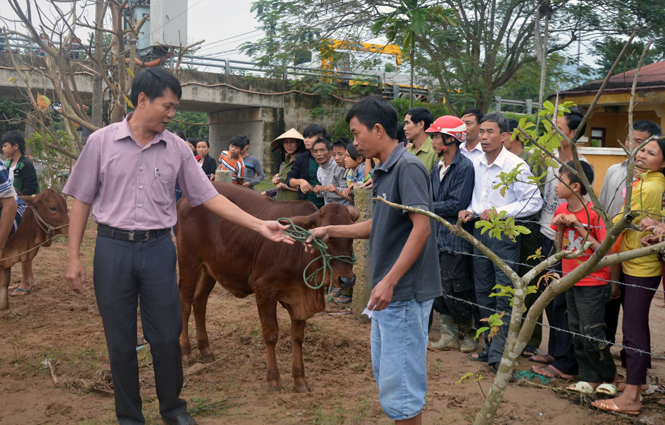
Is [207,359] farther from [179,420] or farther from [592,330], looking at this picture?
[592,330]

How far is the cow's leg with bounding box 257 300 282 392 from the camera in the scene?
13.7 feet

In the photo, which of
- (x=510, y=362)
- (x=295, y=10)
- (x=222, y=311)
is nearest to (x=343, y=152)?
(x=222, y=311)

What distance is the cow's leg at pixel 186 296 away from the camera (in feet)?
15.8

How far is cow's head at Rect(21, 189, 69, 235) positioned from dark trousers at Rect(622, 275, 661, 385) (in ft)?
19.9

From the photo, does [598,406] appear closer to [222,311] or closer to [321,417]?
[321,417]

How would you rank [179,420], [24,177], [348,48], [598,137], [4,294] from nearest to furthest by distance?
1. [179,420]
2. [4,294]
3. [24,177]
4. [598,137]
5. [348,48]

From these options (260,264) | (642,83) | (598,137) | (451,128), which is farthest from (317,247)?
(598,137)

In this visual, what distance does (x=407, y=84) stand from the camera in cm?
2097

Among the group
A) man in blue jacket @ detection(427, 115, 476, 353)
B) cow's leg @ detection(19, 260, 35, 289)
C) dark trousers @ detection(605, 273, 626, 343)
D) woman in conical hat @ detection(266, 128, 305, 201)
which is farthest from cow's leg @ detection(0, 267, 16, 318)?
dark trousers @ detection(605, 273, 626, 343)

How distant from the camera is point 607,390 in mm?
3973

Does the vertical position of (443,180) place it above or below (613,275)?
above

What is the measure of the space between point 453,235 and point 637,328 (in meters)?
1.74

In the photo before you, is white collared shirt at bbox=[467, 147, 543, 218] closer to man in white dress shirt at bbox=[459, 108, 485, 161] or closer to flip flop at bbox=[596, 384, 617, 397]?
man in white dress shirt at bbox=[459, 108, 485, 161]

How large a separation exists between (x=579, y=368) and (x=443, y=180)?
1930mm
